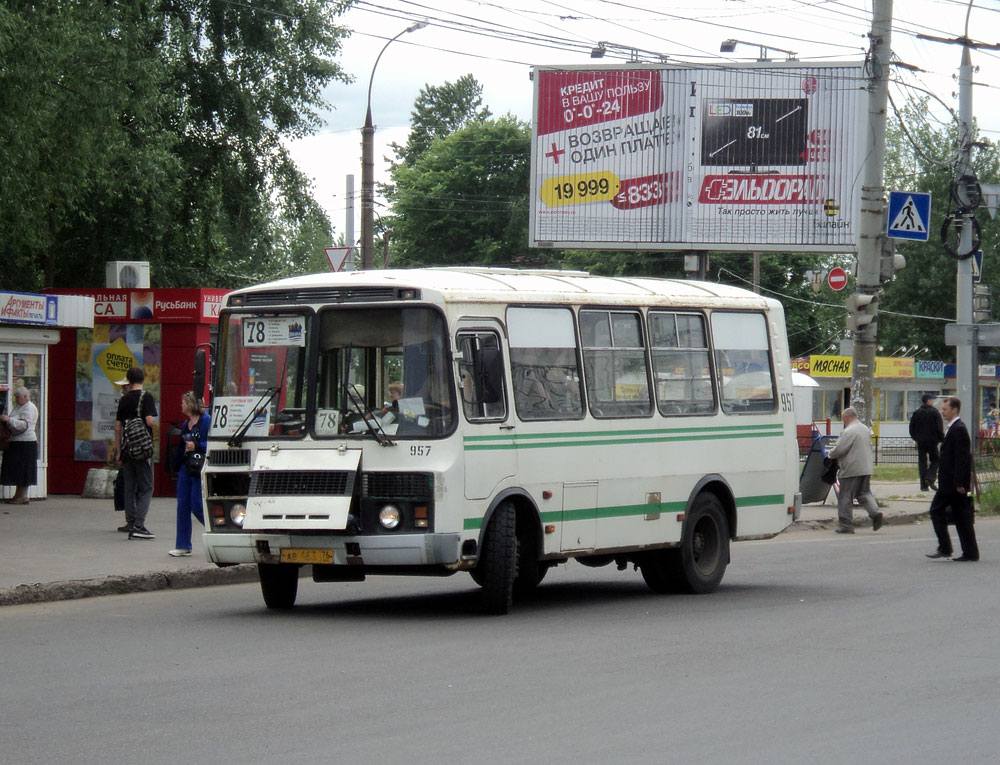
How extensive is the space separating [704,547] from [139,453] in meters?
6.37

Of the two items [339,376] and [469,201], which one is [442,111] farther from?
[339,376]

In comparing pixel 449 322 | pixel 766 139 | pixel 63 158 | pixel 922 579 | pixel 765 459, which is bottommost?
pixel 922 579

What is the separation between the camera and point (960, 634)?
1130 centimetres

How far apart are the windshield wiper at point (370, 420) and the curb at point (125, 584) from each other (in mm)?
3372

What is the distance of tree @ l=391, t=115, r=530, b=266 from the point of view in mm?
64125

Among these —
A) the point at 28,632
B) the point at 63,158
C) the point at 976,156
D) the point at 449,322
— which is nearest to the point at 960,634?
the point at 449,322

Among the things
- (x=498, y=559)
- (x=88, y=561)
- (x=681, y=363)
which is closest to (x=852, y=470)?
(x=681, y=363)

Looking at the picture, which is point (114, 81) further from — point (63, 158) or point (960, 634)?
point (960, 634)

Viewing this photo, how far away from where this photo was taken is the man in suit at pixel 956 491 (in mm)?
17031

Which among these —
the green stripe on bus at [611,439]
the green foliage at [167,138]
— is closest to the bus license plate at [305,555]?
the green stripe on bus at [611,439]

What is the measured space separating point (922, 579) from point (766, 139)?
18351mm

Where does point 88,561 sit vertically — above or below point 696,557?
below

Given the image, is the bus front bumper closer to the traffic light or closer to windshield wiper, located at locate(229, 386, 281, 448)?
windshield wiper, located at locate(229, 386, 281, 448)

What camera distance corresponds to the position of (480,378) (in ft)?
39.0
